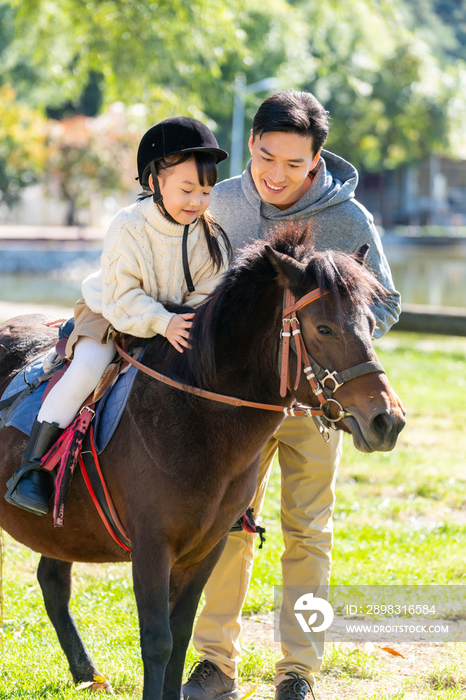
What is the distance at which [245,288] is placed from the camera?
267 cm

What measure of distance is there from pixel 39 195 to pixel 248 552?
146 ft

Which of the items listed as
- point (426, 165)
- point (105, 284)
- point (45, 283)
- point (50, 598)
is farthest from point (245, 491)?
point (426, 165)

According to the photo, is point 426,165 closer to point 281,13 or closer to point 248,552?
point 281,13

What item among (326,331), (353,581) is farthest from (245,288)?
(353,581)

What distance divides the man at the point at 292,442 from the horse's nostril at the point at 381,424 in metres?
0.84

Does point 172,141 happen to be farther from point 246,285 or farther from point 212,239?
point 246,285

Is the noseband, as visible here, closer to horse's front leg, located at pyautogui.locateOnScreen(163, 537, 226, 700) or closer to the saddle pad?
the saddle pad

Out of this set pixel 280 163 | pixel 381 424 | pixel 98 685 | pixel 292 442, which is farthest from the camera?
pixel 292 442

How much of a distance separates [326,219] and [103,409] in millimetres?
1342

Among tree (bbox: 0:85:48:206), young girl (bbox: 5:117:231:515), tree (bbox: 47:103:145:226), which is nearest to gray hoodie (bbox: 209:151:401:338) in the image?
young girl (bbox: 5:117:231:515)

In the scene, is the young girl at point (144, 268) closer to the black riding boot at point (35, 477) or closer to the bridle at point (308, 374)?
the black riding boot at point (35, 477)

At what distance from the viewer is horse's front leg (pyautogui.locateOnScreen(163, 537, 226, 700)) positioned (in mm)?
2977

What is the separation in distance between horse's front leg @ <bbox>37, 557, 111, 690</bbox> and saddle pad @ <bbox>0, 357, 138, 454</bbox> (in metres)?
0.88

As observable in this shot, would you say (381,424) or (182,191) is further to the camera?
(182,191)
